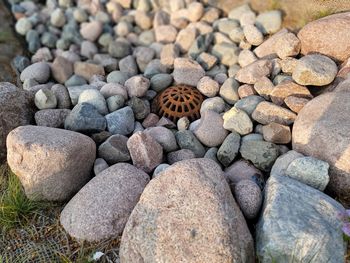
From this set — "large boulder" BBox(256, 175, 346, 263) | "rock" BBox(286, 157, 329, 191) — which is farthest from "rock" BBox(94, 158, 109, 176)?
"rock" BBox(286, 157, 329, 191)

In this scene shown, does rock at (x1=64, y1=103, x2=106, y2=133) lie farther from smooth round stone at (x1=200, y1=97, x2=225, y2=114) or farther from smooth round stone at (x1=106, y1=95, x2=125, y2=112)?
smooth round stone at (x1=200, y1=97, x2=225, y2=114)

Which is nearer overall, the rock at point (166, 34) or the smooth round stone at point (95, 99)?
the smooth round stone at point (95, 99)

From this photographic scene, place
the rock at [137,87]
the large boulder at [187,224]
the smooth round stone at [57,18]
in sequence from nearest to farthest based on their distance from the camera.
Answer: the large boulder at [187,224] < the rock at [137,87] < the smooth round stone at [57,18]

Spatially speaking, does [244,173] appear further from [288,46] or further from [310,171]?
[288,46]

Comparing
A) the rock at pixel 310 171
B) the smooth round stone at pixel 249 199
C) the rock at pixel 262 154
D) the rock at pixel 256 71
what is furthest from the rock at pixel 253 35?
the smooth round stone at pixel 249 199

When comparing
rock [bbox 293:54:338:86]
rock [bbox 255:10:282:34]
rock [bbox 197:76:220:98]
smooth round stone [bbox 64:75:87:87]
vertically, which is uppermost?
rock [bbox 255:10:282:34]

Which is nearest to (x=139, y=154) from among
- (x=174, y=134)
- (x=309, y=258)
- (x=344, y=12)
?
(x=174, y=134)

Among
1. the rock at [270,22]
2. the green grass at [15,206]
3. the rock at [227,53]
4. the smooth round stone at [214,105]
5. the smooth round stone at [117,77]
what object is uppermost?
the rock at [270,22]

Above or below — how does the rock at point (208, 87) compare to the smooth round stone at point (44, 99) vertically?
above

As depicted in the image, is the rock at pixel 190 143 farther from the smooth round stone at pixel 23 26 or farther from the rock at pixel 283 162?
the smooth round stone at pixel 23 26
